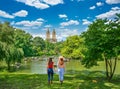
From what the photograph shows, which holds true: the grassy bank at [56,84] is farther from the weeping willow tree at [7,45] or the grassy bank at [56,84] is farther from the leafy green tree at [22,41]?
the leafy green tree at [22,41]

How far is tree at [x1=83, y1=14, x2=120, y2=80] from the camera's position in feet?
64.4

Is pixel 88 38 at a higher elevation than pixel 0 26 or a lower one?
lower

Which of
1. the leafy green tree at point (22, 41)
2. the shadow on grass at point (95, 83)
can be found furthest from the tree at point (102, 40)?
the leafy green tree at point (22, 41)

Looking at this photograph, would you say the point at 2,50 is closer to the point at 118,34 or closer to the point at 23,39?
the point at 118,34

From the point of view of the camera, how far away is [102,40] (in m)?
19.9

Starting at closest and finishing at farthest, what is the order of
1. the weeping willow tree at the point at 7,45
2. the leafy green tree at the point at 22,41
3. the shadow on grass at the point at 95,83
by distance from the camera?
the shadow on grass at the point at 95,83 → the weeping willow tree at the point at 7,45 → the leafy green tree at the point at 22,41

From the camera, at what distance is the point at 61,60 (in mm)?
17125

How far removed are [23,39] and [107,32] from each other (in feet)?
274

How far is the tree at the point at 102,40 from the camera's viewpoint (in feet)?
64.4

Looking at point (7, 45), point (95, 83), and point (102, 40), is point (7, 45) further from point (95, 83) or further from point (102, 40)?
point (95, 83)

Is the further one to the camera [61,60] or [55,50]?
[55,50]

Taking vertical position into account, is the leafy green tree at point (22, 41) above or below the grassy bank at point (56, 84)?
above

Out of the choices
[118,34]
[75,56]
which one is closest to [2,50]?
[118,34]

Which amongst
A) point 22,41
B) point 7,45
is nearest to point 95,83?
point 7,45
